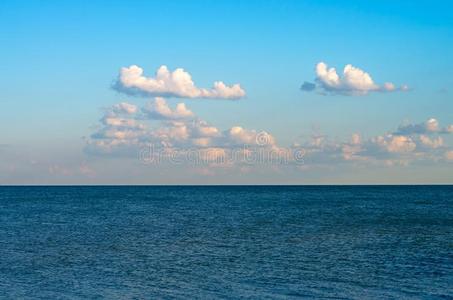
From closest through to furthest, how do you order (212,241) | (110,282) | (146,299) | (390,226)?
(146,299), (110,282), (212,241), (390,226)

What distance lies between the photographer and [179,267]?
5059cm

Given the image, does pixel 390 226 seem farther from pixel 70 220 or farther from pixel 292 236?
pixel 70 220

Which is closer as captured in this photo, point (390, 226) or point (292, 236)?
point (292, 236)

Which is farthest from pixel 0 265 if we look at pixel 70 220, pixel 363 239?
pixel 70 220

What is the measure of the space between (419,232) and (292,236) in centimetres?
1795

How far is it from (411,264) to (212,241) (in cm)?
2471

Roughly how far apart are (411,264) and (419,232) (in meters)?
28.9

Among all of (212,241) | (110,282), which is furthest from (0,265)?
(212,241)

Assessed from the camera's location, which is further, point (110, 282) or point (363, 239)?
point (363, 239)

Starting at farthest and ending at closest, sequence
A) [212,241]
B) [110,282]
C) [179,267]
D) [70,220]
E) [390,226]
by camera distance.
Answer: [70,220] → [390,226] → [212,241] → [179,267] → [110,282]

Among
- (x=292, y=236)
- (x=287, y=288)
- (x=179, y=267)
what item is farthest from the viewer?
(x=292, y=236)

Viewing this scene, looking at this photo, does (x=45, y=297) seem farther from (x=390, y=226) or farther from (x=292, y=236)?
(x=390, y=226)

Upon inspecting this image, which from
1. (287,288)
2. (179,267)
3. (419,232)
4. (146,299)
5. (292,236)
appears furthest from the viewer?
(419,232)

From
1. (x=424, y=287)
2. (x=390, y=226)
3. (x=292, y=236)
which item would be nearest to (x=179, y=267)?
(x=424, y=287)
